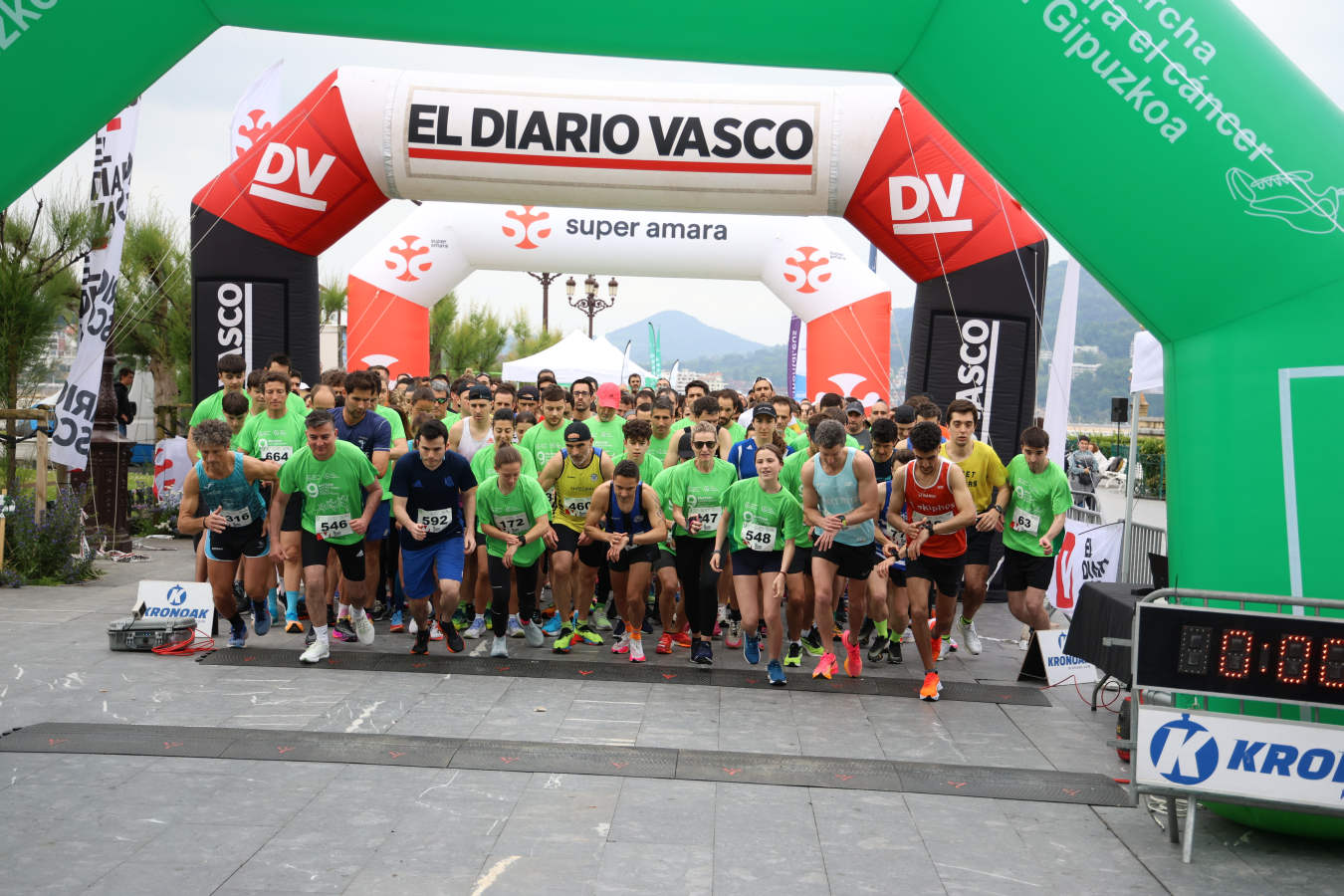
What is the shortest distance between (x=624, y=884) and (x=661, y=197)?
26.1 ft

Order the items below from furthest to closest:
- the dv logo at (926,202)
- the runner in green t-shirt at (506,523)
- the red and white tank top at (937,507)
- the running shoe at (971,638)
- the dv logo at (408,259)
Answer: the dv logo at (408,259)
the dv logo at (926,202)
the running shoe at (971,638)
the runner in green t-shirt at (506,523)
the red and white tank top at (937,507)

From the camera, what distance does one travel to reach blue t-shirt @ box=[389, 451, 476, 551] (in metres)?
8.17

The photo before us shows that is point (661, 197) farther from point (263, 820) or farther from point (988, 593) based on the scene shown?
point (263, 820)

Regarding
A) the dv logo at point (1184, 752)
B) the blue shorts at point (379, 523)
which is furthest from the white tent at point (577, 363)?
the dv logo at point (1184, 752)

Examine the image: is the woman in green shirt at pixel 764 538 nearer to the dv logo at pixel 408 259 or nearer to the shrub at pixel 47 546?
the shrub at pixel 47 546

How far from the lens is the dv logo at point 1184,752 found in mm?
5074

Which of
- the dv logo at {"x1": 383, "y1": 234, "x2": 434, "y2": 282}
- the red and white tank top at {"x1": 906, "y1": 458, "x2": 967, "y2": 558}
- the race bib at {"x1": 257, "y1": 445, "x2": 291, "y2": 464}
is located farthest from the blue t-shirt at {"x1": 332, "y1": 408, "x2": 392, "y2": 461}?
the dv logo at {"x1": 383, "y1": 234, "x2": 434, "y2": 282}

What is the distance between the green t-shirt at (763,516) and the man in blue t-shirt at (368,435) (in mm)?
2719

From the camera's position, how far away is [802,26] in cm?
554

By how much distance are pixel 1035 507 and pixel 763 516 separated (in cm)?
230

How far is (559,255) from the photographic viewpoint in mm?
17219

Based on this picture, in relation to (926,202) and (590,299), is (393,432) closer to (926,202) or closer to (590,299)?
(926,202)

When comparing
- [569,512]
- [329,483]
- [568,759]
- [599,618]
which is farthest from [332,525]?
[568,759]

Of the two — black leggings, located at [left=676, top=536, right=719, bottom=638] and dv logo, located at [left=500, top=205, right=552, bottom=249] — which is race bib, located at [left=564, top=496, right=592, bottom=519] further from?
dv logo, located at [left=500, top=205, right=552, bottom=249]
